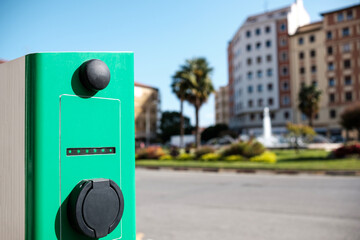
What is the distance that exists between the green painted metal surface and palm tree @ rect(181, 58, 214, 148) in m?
32.5

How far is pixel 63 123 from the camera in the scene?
960mm

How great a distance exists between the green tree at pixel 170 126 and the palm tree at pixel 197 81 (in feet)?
118

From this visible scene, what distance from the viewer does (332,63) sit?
55.9 m

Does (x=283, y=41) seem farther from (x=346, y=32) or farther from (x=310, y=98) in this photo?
(x=310, y=98)

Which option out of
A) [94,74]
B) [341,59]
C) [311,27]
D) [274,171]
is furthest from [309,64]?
[94,74]

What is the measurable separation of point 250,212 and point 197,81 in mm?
28943

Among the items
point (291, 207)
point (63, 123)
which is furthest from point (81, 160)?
point (291, 207)

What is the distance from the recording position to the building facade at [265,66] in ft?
200

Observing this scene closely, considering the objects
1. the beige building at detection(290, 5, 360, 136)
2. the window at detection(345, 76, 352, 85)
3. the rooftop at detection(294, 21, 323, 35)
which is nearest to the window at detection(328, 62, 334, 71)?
the beige building at detection(290, 5, 360, 136)

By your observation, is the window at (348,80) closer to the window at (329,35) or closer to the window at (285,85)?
the window at (329,35)

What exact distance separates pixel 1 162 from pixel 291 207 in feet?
20.5

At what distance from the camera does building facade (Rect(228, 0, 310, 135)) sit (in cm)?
6081

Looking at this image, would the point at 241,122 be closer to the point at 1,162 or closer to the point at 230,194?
the point at 230,194

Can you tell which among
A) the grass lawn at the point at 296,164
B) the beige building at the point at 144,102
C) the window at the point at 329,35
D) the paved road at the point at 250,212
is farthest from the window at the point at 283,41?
the beige building at the point at 144,102
